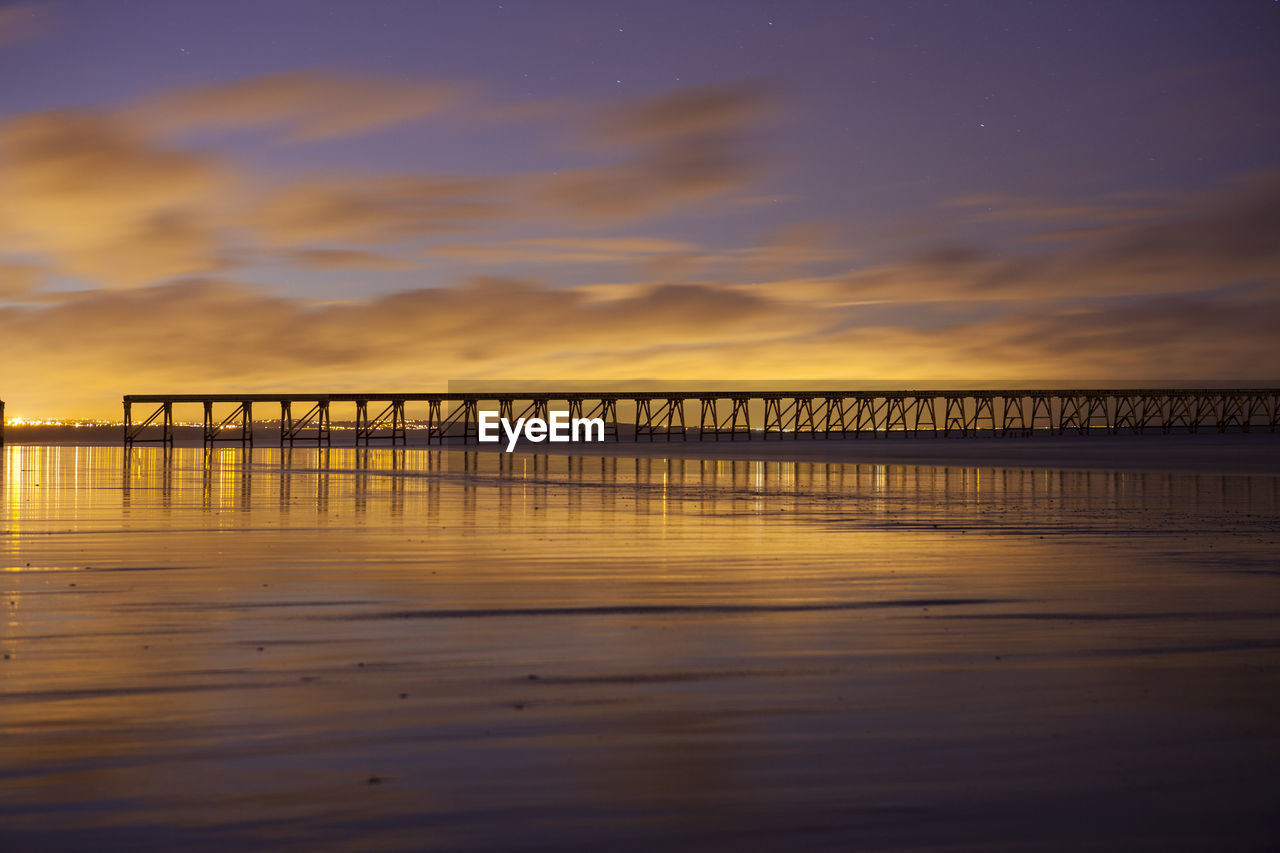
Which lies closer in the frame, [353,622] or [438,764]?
[438,764]

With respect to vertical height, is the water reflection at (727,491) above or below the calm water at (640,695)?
above

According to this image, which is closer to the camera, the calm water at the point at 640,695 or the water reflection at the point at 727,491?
the calm water at the point at 640,695

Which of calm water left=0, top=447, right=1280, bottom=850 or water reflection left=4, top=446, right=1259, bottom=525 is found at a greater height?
water reflection left=4, top=446, right=1259, bottom=525

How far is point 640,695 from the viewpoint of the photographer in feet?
17.7

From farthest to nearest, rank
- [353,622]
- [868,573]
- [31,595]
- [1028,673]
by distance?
[868,573]
[31,595]
[353,622]
[1028,673]

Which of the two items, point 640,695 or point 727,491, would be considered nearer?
point 640,695

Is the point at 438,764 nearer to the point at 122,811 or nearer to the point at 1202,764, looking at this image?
the point at 122,811

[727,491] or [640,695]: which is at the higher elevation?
[727,491]

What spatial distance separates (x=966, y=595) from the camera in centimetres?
871

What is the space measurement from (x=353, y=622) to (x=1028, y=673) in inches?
163

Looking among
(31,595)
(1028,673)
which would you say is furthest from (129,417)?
(1028,673)

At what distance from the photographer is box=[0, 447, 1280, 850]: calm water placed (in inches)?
147

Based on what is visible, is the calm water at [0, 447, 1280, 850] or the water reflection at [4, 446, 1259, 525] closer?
the calm water at [0, 447, 1280, 850]

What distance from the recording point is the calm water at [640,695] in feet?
12.3
